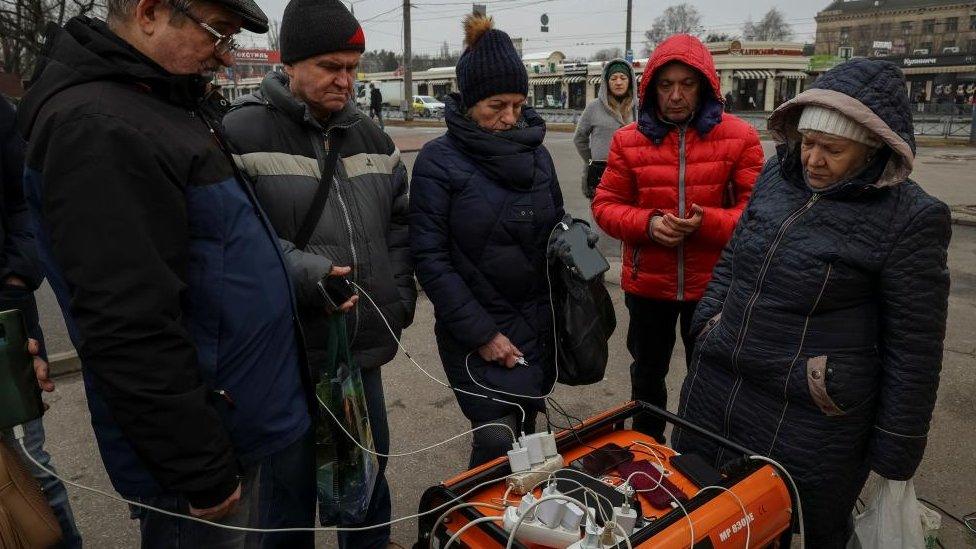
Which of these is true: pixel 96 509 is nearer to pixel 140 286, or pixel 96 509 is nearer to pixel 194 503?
pixel 194 503

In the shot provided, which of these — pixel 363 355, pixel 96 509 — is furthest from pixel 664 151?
pixel 96 509

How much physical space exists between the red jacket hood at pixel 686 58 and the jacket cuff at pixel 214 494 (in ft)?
7.01

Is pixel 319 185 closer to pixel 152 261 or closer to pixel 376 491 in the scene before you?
pixel 152 261

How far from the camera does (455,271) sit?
7.43 feet

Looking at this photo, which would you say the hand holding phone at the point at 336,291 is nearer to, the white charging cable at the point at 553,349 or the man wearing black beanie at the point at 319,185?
the man wearing black beanie at the point at 319,185

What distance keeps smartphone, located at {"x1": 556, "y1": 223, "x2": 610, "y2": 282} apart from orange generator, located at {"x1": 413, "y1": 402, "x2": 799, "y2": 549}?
55cm

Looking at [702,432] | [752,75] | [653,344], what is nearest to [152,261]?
[702,432]

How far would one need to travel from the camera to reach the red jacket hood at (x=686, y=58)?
2.54m

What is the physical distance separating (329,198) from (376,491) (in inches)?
43.4

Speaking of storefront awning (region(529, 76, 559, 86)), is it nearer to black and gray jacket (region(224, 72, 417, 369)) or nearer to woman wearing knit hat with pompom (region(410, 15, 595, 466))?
woman wearing knit hat with pompom (region(410, 15, 595, 466))

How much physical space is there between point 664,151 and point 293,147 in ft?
5.17

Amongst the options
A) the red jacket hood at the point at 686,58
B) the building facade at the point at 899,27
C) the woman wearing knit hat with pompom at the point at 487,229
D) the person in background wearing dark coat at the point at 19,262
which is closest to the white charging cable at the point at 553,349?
the woman wearing knit hat with pompom at the point at 487,229

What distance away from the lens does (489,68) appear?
2180 mm

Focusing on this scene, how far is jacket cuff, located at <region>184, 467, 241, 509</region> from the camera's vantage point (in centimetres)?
140
